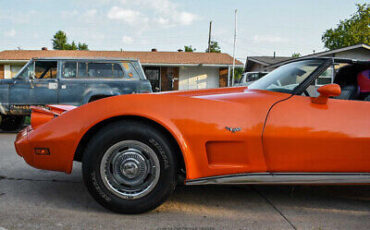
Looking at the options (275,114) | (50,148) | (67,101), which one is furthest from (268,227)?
(67,101)

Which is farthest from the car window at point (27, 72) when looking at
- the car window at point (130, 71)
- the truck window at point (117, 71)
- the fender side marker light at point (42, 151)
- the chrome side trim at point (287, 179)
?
the chrome side trim at point (287, 179)

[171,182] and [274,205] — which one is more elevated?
[171,182]

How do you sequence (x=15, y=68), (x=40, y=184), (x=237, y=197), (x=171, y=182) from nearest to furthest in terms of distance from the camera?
(x=171, y=182), (x=237, y=197), (x=40, y=184), (x=15, y=68)

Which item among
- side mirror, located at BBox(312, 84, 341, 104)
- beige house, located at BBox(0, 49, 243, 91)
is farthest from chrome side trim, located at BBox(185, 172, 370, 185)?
beige house, located at BBox(0, 49, 243, 91)

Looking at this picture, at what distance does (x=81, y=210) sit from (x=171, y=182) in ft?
2.52

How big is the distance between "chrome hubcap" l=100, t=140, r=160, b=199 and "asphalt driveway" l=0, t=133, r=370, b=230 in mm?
200

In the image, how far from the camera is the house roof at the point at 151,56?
21922 mm

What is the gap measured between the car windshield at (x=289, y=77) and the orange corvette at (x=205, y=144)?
21 centimetres

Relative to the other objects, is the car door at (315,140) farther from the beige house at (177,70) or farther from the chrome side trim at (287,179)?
the beige house at (177,70)

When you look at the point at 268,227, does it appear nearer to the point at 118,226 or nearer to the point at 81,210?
the point at 118,226

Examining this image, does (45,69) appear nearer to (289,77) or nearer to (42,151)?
(42,151)

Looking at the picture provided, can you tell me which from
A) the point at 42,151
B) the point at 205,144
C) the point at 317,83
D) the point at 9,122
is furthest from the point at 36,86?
the point at 317,83

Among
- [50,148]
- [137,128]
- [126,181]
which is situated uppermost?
[137,128]

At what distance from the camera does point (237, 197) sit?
2.71m
